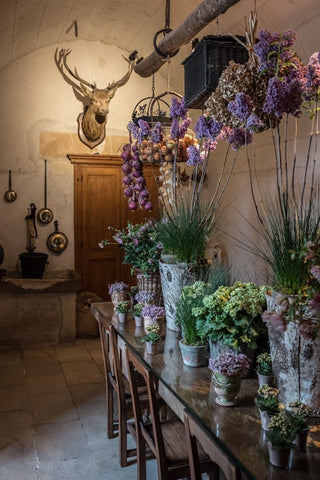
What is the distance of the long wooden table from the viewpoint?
138 centimetres

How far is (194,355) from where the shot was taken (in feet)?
7.16

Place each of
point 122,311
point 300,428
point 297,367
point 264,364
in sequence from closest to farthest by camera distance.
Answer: point 300,428 → point 297,367 → point 264,364 → point 122,311

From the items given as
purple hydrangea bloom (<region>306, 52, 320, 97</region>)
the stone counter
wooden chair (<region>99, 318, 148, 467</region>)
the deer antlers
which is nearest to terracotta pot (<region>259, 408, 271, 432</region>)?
purple hydrangea bloom (<region>306, 52, 320, 97</region>)

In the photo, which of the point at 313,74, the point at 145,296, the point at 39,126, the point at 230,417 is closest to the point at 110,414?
the point at 145,296

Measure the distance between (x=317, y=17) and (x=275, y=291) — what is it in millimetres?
3344

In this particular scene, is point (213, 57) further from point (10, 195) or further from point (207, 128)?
point (10, 195)

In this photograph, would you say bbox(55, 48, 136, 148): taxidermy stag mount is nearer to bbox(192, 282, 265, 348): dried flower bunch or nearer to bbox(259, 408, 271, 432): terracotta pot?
bbox(192, 282, 265, 348): dried flower bunch

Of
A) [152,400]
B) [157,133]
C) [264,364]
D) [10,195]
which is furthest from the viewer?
[10,195]

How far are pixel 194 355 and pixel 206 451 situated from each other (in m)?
0.63

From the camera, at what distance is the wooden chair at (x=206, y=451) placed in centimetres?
141

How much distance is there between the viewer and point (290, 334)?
1669 mm

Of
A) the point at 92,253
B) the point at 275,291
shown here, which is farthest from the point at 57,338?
the point at 275,291

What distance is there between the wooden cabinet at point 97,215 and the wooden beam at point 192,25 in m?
2.90

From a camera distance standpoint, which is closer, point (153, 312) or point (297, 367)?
point (297, 367)
